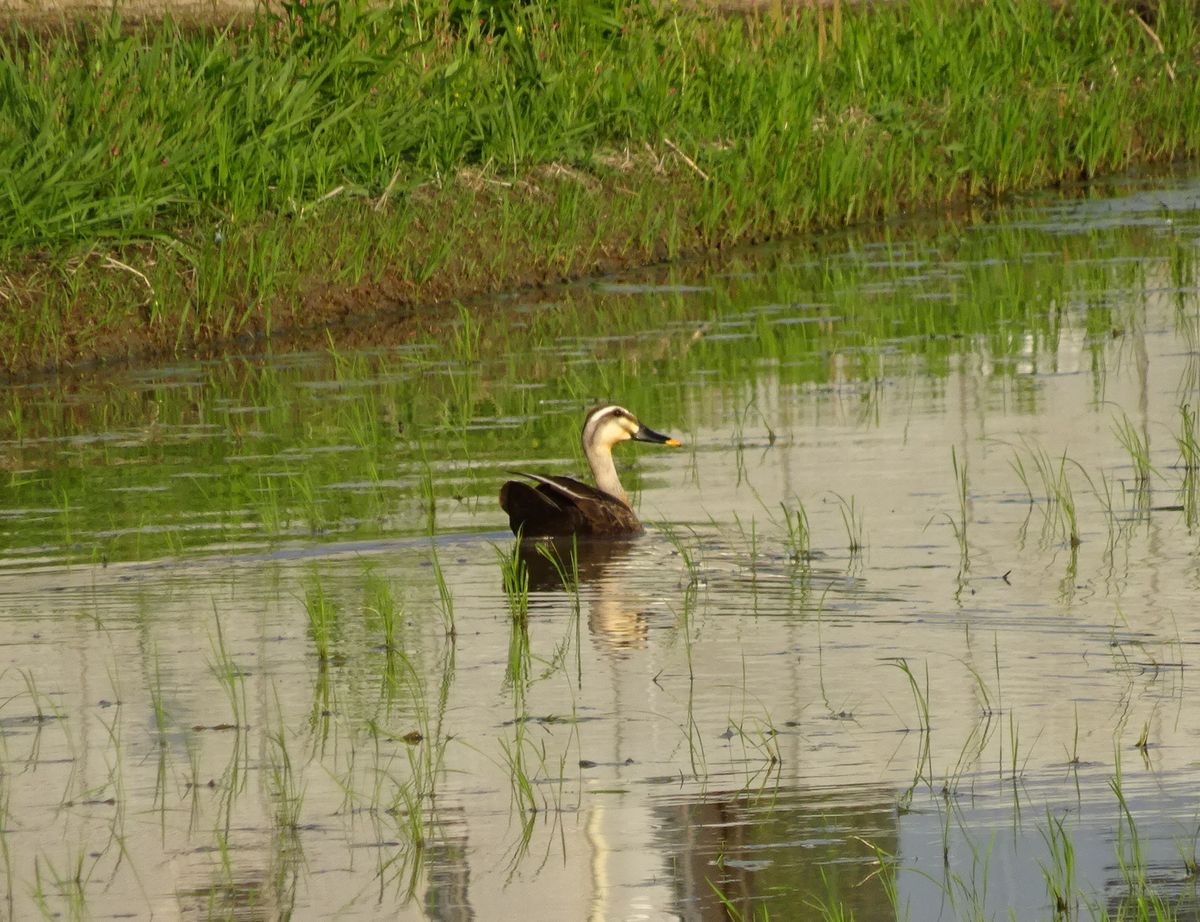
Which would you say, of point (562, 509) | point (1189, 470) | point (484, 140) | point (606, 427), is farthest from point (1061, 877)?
point (484, 140)

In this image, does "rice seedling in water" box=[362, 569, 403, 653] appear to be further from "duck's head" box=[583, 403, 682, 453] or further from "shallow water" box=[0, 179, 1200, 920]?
"duck's head" box=[583, 403, 682, 453]

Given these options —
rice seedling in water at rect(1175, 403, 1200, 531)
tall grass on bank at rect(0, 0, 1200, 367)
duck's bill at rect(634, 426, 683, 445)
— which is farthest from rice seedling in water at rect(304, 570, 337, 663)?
tall grass on bank at rect(0, 0, 1200, 367)

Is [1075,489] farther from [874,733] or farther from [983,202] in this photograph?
[983,202]

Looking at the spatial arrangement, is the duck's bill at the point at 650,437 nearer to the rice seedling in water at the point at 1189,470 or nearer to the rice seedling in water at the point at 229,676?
the rice seedling in water at the point at 1189,470

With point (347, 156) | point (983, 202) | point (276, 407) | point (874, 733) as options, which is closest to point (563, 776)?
point (874, 733)

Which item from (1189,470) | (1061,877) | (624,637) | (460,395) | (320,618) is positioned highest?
(460,395)

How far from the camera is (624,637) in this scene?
23.5ft

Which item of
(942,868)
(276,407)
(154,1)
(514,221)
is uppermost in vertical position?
(154,1)

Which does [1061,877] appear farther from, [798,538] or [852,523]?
[852,523]

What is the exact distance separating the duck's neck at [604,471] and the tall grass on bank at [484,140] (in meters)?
4.41

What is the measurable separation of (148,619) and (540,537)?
1896 millimetres

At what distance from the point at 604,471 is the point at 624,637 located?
2.25 m

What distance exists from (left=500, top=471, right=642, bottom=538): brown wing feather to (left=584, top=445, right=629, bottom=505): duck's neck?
0.37m

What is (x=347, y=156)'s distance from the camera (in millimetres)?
14812
